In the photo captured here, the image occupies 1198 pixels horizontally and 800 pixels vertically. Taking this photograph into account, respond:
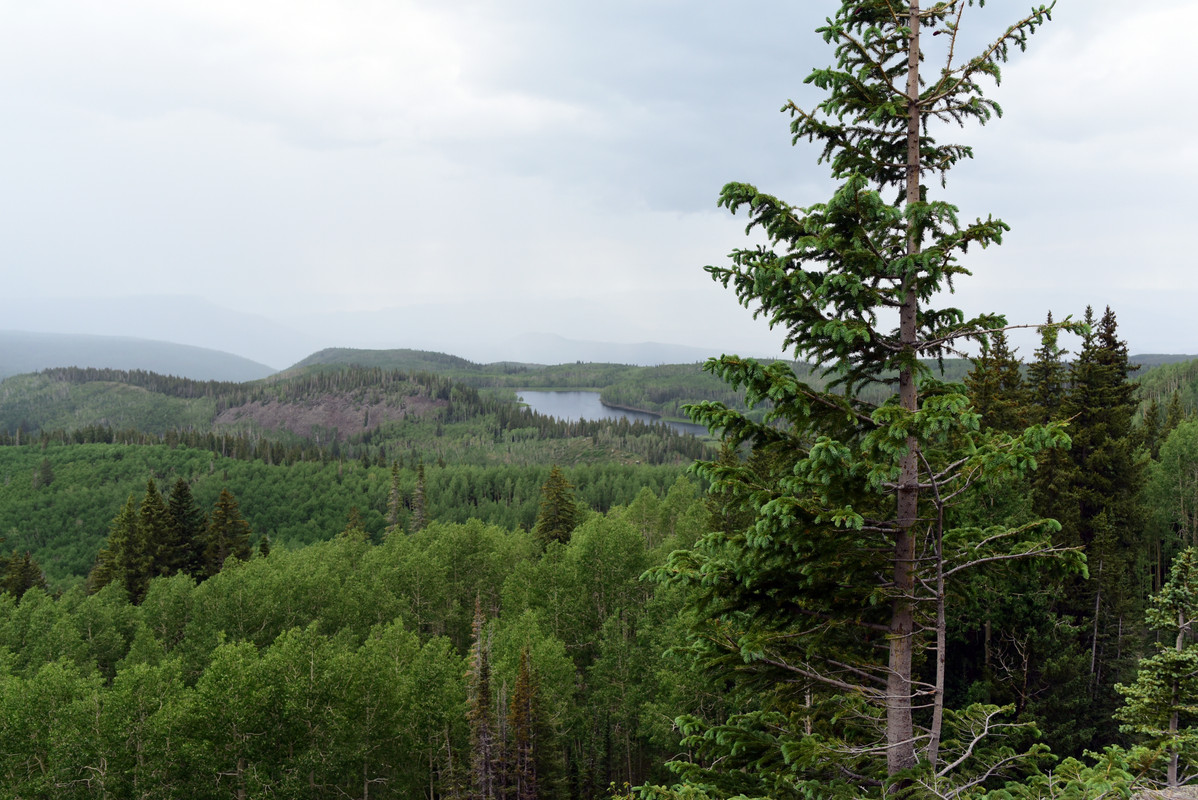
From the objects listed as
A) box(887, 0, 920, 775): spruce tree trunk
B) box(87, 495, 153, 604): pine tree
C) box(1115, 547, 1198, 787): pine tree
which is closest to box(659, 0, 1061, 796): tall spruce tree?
box(887, 0, 920, 775): spruce tree trunk

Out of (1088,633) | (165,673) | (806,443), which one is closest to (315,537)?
(165,673)

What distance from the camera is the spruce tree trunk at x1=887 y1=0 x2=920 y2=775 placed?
27.6 ft

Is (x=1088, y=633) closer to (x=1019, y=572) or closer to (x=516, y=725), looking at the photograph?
(x=516, y=725)

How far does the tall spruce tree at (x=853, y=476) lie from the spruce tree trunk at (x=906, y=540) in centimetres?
3

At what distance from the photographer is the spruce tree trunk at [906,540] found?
8.41m

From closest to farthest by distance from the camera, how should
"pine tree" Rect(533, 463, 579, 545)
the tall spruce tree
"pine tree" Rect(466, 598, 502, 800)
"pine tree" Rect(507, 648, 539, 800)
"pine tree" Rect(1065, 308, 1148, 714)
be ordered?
the tall spruce tree, "pine tree" Rect(466, 598, 502, 800), "pine tree" Rect(507, 648, 539, 800), "pine tree" Rect(1065, 308, 1148, 714), "pine tree" Rect(533, 463, 579, 545)

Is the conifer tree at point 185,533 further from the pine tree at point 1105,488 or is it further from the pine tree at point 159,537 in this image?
the pine tree at point 1105,488

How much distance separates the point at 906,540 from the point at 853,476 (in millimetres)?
1409

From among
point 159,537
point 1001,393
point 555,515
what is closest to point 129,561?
point 159,537

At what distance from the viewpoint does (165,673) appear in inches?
1235

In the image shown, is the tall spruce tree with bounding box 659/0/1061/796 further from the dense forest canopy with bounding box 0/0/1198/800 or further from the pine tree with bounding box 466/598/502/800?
the pine tree with bounding box 466/598/502/800

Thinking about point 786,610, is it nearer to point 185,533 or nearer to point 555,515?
point 555,515

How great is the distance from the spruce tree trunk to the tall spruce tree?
0.09ft

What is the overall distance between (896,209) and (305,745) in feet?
98.1
